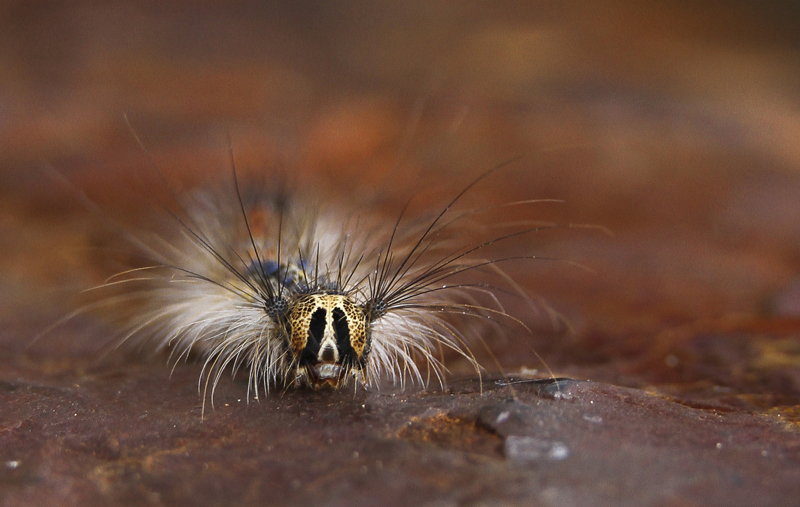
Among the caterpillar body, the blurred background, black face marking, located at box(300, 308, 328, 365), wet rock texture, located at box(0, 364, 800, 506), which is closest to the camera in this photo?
wet rock texture, located at box(0, 364, 800, 506)

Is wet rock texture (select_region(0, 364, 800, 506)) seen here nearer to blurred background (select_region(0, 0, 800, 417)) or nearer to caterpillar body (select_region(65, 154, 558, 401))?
caterpillar body (select_region(65, 154, 558, 401))

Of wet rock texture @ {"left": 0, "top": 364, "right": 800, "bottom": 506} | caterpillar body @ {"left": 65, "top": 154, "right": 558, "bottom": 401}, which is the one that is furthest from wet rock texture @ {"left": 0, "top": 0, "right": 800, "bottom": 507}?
caterpillar body @ {"left": 65, "top": 154, "right": 558, "bottom": 401}

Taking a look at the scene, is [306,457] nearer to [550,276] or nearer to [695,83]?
[550,276]

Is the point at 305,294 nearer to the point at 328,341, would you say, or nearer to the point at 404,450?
the point at 328,341

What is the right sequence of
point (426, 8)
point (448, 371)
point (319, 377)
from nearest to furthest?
point (319, 377)
point (448, 371)
point (426, 8)

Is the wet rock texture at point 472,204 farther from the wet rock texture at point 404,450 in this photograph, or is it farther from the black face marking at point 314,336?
the black face marking at point 314,336

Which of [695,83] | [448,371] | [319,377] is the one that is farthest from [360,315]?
[695,83]

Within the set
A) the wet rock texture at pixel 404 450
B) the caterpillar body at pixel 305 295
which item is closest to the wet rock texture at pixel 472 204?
the wet rock texture at pixel 404 450
